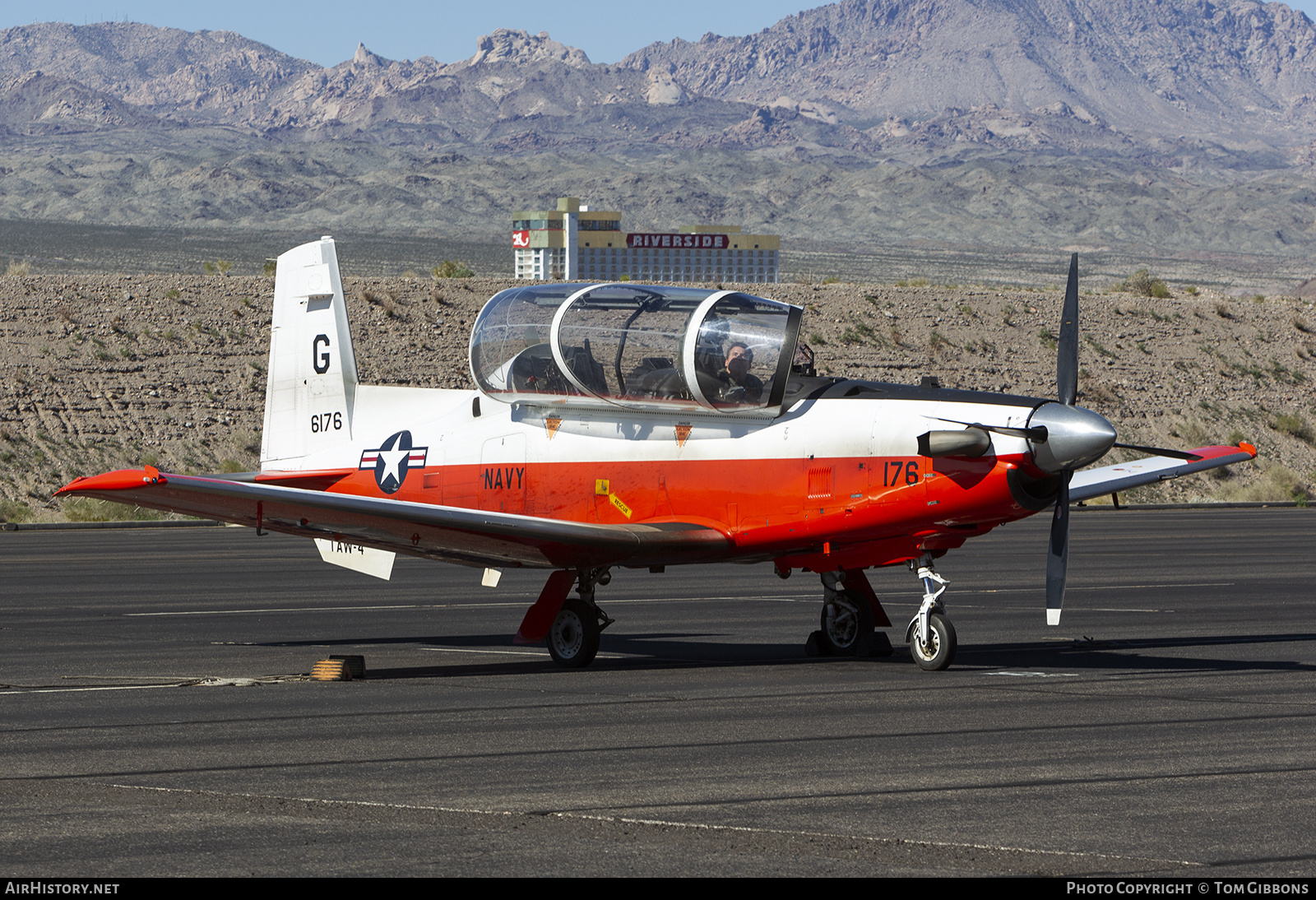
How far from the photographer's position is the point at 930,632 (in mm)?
12586

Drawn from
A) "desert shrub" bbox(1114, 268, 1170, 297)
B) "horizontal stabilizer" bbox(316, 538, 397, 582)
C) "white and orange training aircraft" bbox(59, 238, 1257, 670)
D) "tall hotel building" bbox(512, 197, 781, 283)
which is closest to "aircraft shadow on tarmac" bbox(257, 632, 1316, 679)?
"white and orange training aircraft" bbox(59, 238, 1257, 670)

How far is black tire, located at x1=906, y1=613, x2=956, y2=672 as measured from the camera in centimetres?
1245

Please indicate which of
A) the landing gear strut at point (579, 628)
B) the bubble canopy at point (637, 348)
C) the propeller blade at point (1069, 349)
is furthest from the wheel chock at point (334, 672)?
the propeller blade at point (1069, 349)

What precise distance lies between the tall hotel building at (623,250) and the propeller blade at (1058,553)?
414 ft

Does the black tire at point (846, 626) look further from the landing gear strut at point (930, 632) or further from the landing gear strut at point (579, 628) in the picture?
the landing gear strut at point (579, 628)

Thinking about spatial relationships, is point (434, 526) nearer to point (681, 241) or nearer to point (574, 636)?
point (574, 636)

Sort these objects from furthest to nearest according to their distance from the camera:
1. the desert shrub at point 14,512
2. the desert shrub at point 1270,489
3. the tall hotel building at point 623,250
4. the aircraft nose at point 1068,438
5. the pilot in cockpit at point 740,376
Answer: the tall hotel building at point 623,250 < the desert shrub at point 1270,489 < the desert shrub at point 14,512 < the pilot in cockpit at point 740,376 < the aircraft nose at point 1068,438

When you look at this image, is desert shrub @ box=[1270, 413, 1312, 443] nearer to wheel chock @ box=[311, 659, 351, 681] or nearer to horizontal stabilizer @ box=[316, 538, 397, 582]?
horizontal stabilizer @ box=[316, 538, 397, 582]

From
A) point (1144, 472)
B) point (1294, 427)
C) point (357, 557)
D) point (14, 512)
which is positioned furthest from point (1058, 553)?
point (1294, 427)

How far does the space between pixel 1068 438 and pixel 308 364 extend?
26.4 feet

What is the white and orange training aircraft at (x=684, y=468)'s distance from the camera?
39.0 feet

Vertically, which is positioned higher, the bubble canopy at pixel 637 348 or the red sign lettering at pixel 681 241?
the red sign lettering at pixel 681 241

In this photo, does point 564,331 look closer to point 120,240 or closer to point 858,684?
point 858,684

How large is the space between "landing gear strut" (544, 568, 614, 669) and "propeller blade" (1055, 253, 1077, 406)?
3912 mm
